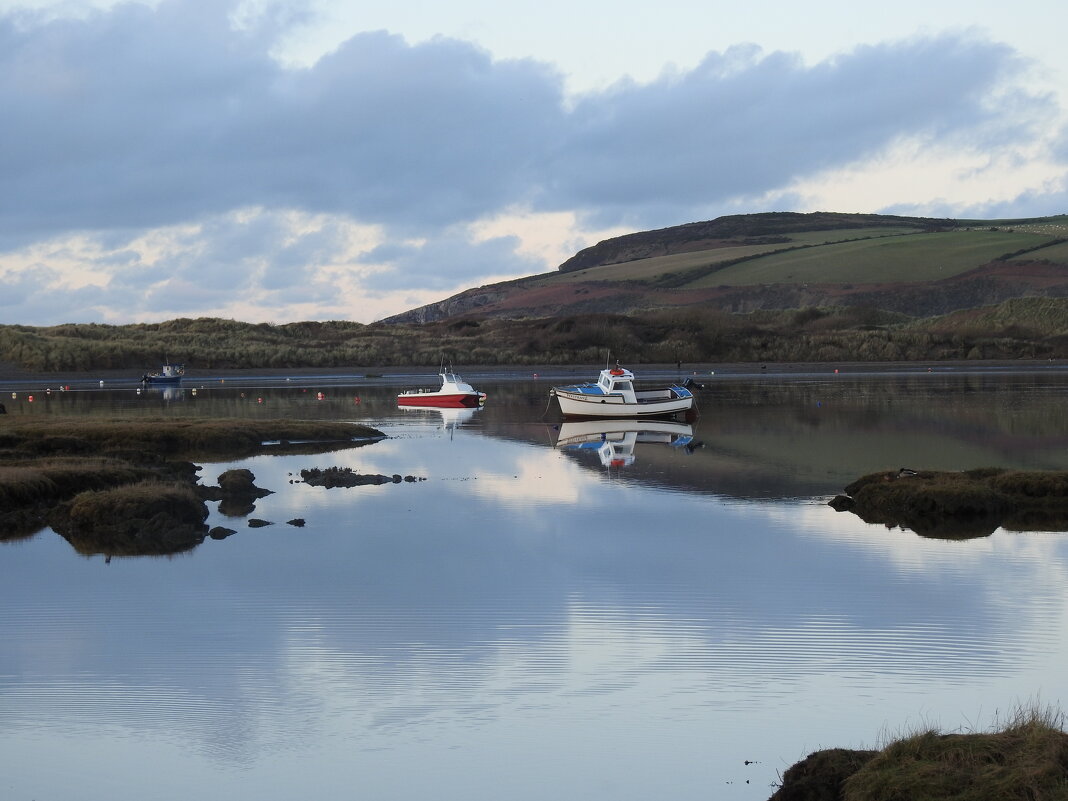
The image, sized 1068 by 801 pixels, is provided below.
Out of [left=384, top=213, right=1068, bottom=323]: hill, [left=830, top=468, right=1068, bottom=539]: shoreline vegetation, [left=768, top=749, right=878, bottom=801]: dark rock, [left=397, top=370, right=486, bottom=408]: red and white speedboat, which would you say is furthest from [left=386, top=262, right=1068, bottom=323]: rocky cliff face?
[left=768, top=749, right=878, bottom=801]: dark rock

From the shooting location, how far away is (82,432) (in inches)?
1590

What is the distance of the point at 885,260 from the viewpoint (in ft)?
567

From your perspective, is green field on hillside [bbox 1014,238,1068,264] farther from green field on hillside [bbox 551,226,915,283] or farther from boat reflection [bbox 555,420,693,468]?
boat reflection [bbox 555,420,693,468]

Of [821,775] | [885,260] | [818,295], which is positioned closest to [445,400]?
[821,775]

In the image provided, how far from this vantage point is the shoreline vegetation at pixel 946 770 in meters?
9.07

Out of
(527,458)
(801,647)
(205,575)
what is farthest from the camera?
(527,458)

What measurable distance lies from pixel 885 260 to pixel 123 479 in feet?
512

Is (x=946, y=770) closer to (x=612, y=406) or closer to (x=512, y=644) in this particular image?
(x=512, y=644)

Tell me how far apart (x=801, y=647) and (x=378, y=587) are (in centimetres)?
708

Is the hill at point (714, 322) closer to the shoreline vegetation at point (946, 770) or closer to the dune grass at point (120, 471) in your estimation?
the dune grass at point (120, 471)

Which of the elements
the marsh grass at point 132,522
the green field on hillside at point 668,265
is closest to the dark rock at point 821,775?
the marsh grass at point 132,522

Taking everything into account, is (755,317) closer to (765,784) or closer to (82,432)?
(82,432)

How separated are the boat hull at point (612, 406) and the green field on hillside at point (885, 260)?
11372cm

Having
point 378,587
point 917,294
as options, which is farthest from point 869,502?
point 917,294
